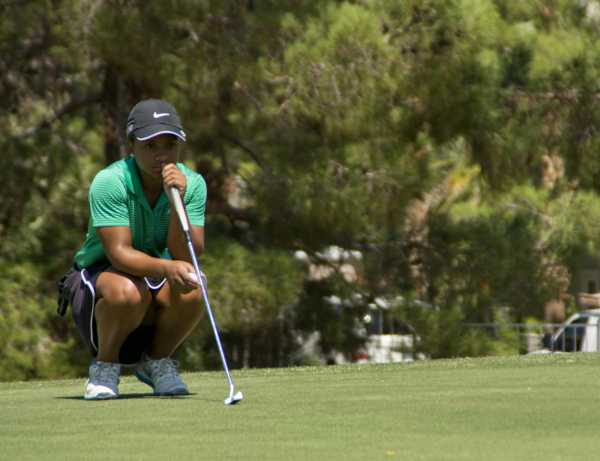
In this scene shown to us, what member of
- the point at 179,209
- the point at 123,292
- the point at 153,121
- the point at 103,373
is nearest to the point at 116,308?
the point at 123,292

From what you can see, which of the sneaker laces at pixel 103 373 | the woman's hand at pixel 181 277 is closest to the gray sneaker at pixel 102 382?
the sneaker laces at pixel 103 373

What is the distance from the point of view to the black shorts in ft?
10.3

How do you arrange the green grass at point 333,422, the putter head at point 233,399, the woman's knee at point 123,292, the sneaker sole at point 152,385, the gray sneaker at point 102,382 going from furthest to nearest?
the sneaker sole at point 152,385, the gray sneaker at point 102,382, the woman's knee at point 123,292, the putter head at point 233,399, the green grass at point 333,422

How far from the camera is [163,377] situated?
3.24m

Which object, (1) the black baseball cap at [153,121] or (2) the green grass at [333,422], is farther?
(1) the black baseball cap at [153,121]

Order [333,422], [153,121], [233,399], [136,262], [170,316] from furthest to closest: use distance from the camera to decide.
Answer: [170,316]
[153,121]
[136,262]
[233,399]
[333,422]

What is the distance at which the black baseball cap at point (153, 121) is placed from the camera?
10.1 feet

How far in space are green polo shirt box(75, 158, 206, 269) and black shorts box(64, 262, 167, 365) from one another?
0.22ft

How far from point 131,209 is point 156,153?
0.23 meters

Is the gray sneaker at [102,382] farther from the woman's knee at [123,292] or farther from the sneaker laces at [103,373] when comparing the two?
the woman's knee at [123,292]

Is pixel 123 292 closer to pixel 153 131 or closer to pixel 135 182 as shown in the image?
pixel 135 182

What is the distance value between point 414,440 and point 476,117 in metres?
6.70

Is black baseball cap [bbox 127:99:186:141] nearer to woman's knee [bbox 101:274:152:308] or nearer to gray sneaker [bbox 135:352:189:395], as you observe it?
woman's knee [bbox 101:274:152:308]

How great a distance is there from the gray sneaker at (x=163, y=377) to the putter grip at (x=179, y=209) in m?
0.57
